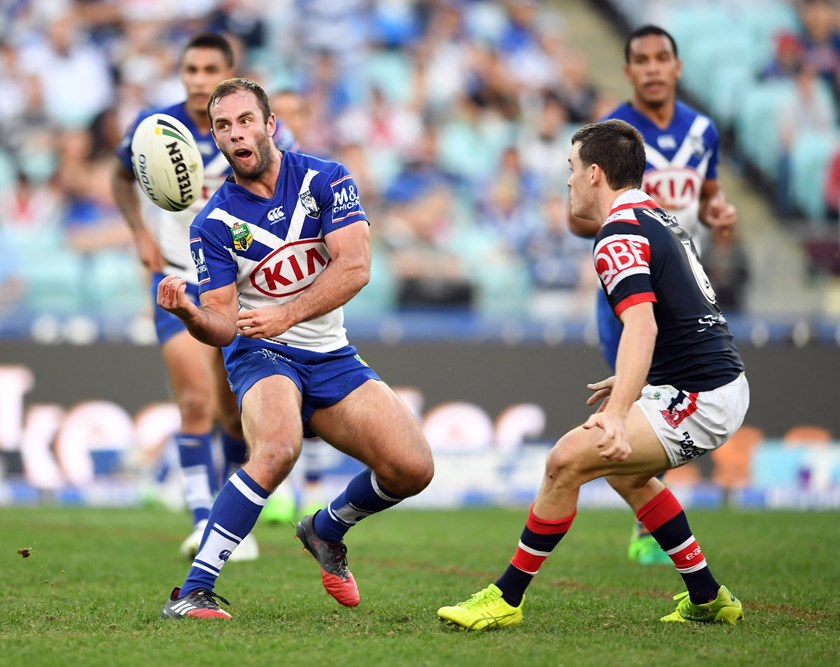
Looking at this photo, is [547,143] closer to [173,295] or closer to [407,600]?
[407,600]

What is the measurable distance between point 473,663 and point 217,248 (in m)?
2.38

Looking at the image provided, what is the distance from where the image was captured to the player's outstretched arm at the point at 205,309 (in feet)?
18.0

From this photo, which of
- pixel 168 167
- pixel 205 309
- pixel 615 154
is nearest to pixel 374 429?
pixel 205 309

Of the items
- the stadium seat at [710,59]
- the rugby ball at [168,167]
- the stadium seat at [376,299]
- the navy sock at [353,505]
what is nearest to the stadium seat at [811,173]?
the stadium seat at [710,59]

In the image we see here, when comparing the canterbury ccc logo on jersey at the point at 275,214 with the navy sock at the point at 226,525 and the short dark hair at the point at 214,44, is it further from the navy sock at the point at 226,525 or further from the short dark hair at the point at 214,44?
the short dark hair at the point at 214,44

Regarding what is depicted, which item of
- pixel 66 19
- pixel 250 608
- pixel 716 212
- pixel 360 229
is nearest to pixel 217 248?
pixel 360 229

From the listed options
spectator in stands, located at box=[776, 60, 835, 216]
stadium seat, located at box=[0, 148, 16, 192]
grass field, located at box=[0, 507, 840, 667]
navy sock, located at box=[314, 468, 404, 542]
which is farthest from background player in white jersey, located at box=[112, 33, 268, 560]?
spectator in stands, located at box=[776, 60, 835, 216]

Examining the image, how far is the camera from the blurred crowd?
44.9ft

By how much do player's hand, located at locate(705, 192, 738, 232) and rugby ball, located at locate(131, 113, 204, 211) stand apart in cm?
342

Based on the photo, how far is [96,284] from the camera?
1316cm

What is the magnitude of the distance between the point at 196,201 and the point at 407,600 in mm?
3053

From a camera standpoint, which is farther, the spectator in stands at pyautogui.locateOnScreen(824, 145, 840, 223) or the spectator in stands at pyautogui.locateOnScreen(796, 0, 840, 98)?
the spectator in stands at pyautogui.locateOnScreen(796, 0, 840, 98)

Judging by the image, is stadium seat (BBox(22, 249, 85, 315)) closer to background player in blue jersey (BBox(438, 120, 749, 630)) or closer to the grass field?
the grass field

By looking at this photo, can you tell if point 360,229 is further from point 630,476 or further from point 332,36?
point 332,36
